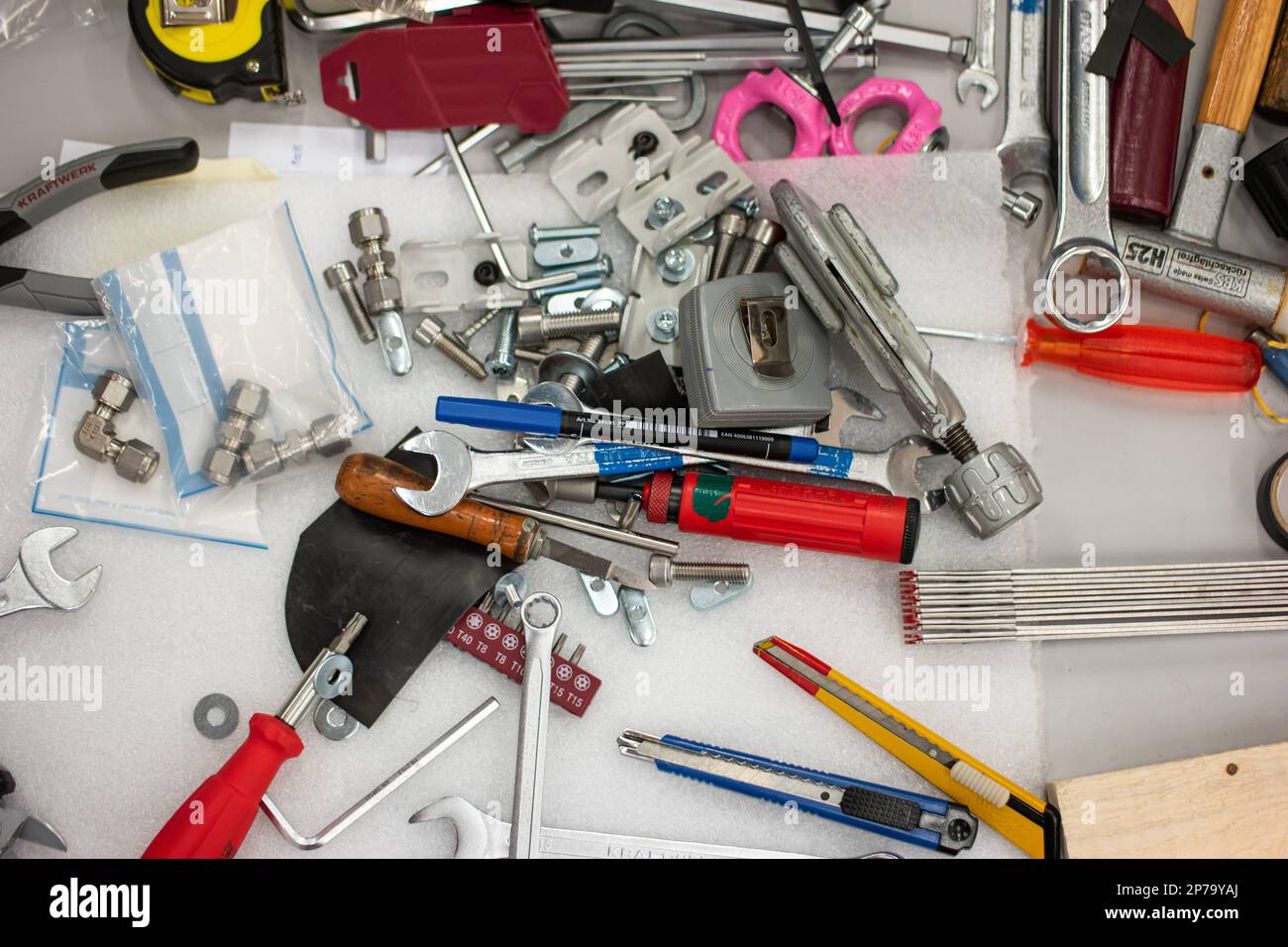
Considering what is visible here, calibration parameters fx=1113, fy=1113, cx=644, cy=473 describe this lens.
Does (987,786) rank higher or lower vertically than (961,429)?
lower

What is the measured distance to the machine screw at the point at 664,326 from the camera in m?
1.99

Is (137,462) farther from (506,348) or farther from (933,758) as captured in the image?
(933,758)

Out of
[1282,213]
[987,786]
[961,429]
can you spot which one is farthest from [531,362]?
[1282,213]

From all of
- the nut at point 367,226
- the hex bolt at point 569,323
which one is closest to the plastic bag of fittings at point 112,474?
the nut at point 367,226

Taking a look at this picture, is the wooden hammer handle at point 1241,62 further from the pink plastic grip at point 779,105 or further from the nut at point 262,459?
the nut at point 262,459

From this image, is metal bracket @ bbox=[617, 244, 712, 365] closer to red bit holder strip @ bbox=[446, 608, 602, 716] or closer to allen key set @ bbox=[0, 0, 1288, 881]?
allen key set @ bbox=[0, 0, 1288, 881]

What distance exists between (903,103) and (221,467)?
55.7 inches

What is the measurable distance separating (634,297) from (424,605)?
2.16 feet

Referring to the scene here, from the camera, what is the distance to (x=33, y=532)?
6.45 feet

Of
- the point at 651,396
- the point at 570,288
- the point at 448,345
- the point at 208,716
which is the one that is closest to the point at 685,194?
the point at 570,288

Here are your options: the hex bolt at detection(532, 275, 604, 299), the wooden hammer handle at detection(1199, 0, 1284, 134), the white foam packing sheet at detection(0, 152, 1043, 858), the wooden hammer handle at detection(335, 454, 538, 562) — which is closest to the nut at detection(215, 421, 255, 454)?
the white foam packing sheet at detection(0, 152, 1043, 858)

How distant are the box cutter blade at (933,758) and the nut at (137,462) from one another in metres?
1.12

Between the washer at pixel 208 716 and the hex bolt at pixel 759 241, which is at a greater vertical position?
the hex bolt at pixel 759 241

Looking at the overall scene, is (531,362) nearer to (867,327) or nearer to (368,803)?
(867,327)
